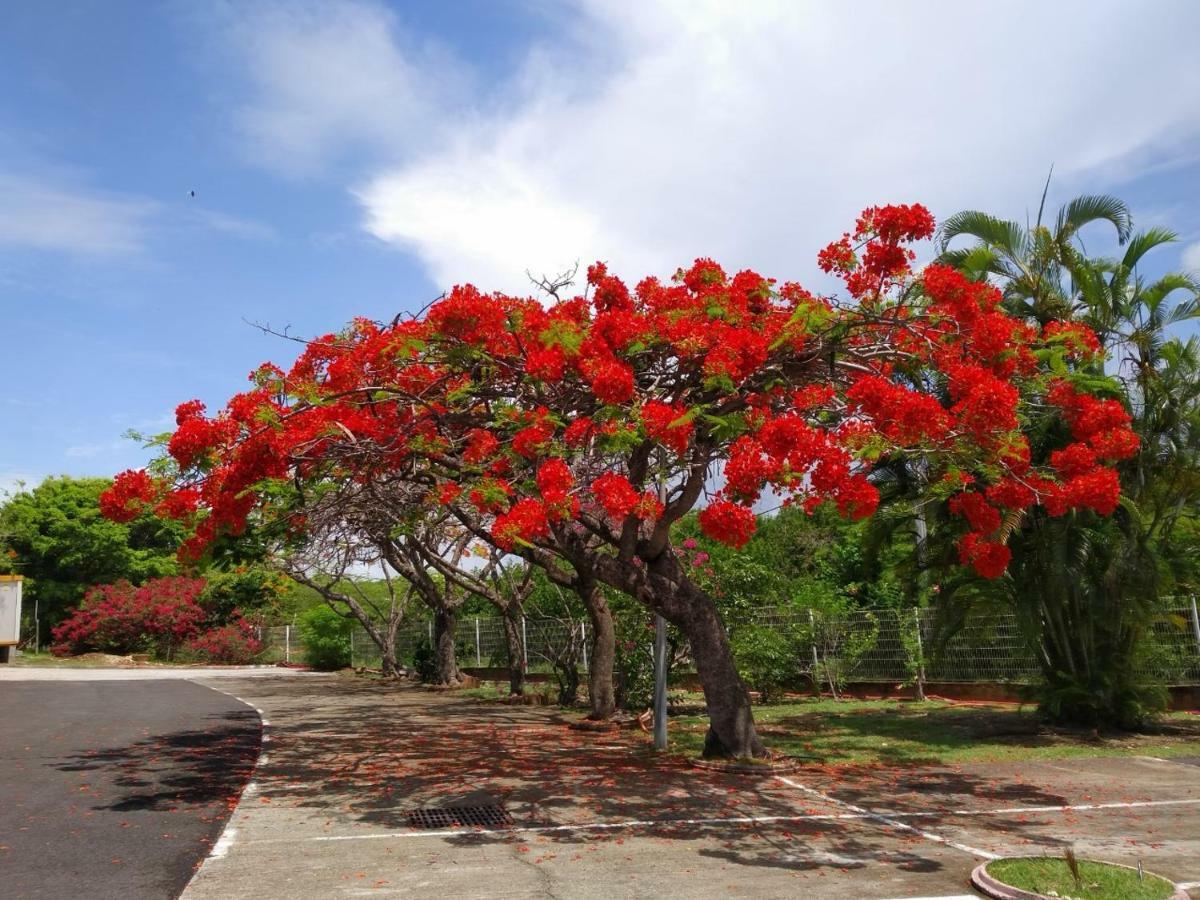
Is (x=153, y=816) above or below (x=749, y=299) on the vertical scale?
below

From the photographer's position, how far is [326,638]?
3344 cm

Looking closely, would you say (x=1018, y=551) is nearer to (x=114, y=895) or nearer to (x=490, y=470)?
(x=490, y=470)

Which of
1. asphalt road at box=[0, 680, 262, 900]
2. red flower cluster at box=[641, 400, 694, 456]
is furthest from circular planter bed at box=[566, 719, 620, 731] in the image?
red flower cluster at box=[641, 400, 694, 456]

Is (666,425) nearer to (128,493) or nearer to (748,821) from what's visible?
(748,821)

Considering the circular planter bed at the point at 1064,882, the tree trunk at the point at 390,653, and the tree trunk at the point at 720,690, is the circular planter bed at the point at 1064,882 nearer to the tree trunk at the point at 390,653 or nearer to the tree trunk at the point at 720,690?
the tree trunk at the point at 720,690

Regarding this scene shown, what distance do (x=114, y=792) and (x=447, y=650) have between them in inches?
593

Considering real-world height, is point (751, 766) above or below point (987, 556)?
below

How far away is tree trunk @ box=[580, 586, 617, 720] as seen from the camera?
49.9ft

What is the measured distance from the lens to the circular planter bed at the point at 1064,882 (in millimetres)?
5352

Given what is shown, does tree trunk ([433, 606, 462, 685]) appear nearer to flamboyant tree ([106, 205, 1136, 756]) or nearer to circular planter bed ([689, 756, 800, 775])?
flamboyant tree ([106, 205, 1136, 756])

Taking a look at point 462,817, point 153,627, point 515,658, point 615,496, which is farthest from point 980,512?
point 153,627

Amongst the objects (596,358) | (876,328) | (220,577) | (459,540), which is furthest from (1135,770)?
(220,577)

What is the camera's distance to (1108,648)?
12.5m

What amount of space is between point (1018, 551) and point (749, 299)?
17.2 ft
